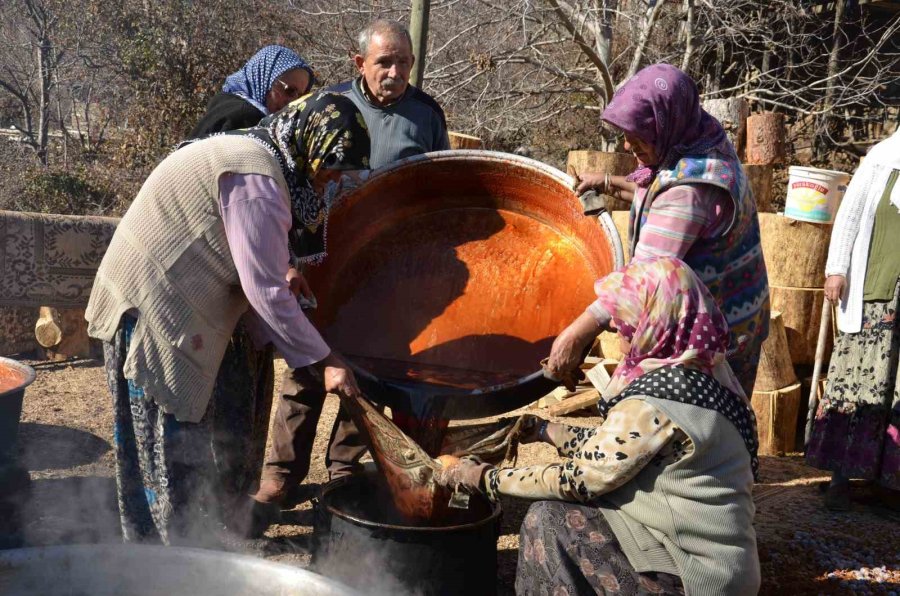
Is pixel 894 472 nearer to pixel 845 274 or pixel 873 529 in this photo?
pixel 873 529

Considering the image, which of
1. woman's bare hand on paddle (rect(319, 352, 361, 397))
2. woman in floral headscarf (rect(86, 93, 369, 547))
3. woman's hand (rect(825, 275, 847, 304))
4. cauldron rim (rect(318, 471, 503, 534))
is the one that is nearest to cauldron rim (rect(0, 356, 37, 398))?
woman in floral headscarf (rect(86, 93, 369, 547))

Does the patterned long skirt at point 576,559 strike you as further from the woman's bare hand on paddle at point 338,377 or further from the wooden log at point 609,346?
the wooden log at point 609,346

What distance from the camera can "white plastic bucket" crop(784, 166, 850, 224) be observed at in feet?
16.5

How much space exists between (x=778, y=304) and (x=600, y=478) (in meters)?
3.41

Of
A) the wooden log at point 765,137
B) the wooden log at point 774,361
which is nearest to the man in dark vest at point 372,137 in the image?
the wooden log at point 774,361

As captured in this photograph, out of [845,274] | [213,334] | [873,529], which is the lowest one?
[873,529]

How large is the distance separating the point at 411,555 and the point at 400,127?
2037 millimetres

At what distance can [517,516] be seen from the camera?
3.78 m

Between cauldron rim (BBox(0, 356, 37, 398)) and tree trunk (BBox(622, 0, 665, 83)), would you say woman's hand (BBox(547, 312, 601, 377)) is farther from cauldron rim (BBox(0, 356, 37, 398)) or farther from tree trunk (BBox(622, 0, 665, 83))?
tree trunk (BBox(622, 0, 665, 83))

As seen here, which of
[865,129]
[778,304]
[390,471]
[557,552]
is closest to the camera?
[557,552]

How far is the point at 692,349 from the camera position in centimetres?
221

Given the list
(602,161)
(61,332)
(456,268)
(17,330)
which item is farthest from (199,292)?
(602,161)

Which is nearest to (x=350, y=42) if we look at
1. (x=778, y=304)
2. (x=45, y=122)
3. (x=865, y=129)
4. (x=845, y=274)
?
(x=45, y=122)

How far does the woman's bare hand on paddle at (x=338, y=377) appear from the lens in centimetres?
254
